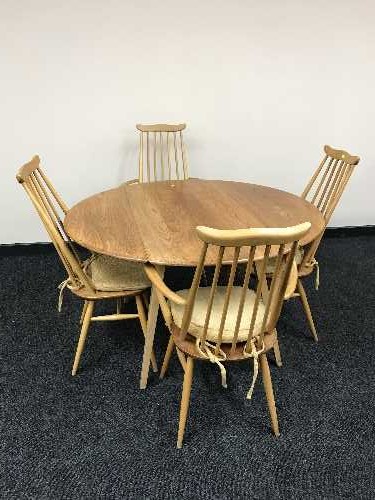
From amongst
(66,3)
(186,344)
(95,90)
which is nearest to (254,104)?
(95,90)

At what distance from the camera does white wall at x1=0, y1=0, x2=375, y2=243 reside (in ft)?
8.32

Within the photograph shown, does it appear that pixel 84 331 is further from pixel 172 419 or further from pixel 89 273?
pixel 172 419

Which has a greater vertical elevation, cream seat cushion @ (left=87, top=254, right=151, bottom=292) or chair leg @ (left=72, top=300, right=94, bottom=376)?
cream seat cushion @ (left=87, top=254, right=151, bottom=292)

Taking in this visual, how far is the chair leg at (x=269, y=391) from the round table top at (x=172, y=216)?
444 mm

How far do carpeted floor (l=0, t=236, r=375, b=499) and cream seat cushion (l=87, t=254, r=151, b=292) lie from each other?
429 millimetres

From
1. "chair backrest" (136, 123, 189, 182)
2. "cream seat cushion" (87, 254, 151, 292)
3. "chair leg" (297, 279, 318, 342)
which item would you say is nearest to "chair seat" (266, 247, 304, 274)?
"chair leg" (297, 279, 318, 342)

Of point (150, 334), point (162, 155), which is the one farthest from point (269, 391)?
point (162, 155)

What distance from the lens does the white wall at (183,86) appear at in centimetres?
254

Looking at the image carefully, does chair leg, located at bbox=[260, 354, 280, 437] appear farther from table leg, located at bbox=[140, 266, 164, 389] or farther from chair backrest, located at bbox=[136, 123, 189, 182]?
chair backrest, located at bbox=[136, 123, 189, 182]

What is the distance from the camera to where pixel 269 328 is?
1.41m

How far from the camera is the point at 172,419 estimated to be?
163cm

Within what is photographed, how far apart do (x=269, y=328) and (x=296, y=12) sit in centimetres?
226

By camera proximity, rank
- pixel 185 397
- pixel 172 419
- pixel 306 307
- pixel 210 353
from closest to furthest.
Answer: pixel 210 353, pixel 185 397, pixel 172 419, pixel 306 307

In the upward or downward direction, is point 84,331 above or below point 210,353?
below
